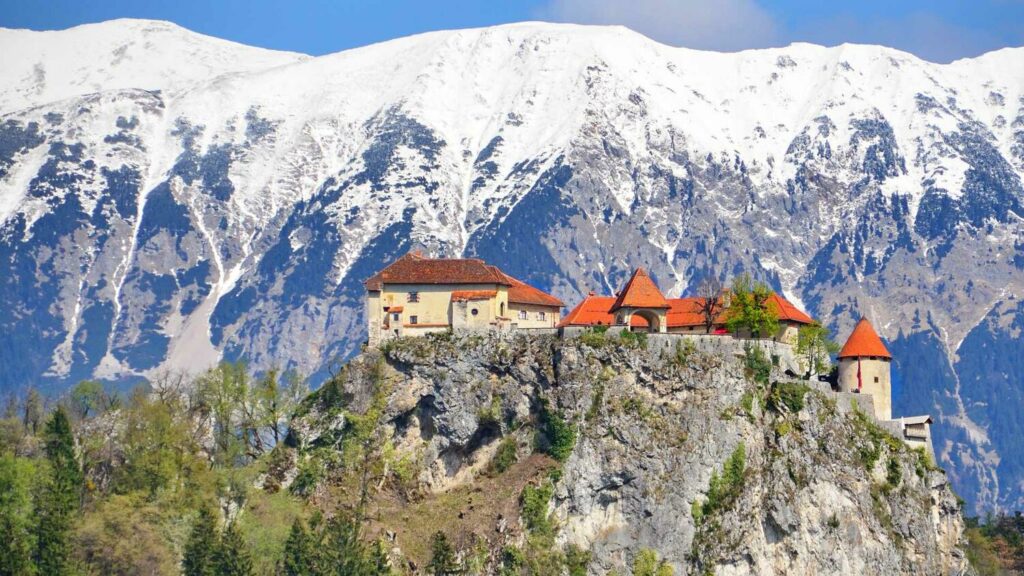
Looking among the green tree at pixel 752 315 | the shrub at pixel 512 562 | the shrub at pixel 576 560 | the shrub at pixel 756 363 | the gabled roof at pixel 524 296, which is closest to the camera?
the shrub at pixel 512 562

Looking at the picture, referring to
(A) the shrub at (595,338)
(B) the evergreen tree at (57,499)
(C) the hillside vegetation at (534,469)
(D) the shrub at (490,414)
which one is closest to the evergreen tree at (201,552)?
(C) the hillside vegetation at (534,469)

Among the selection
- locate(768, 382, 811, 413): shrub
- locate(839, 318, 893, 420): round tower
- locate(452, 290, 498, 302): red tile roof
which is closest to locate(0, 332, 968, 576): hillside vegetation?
locate(768, 382, 811, 413): shrub

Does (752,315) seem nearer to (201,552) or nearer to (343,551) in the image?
(343,551)

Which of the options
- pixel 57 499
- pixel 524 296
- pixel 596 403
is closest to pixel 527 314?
pixel 524 296

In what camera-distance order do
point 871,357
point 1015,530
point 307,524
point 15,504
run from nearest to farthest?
point 15,504, point 307,524, point 871,357, point 1015,530

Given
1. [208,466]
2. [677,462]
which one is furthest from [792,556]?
[208,466]

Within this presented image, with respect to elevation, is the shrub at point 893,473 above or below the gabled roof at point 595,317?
below

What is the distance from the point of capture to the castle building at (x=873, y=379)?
471ft

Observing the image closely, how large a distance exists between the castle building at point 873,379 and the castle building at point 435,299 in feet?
90.8

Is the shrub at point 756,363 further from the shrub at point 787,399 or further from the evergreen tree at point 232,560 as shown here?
the evergreen tree at point 232,560

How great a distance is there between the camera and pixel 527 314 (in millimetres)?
145875

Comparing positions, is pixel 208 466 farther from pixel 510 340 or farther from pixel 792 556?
pixel 792 556

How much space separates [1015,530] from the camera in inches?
7603

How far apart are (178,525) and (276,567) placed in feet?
24.8
